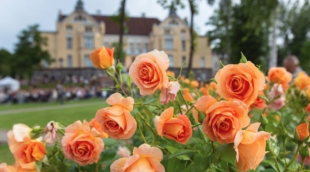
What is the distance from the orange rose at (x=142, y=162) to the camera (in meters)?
0.80

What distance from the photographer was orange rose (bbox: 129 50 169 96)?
36.7 inches

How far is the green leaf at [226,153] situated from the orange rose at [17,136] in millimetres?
605

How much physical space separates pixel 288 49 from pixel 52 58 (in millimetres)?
28939

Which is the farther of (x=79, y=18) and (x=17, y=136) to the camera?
(x=79, y=18)

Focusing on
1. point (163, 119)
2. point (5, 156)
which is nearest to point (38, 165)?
point (163, 119)

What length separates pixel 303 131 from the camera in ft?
3.00

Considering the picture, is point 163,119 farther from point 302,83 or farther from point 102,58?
point 302,83

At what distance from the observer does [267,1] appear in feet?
35.8

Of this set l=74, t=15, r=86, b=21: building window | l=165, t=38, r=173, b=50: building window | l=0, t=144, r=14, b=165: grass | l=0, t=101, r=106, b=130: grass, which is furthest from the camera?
l=165, t=38, r=173, b=50: building window

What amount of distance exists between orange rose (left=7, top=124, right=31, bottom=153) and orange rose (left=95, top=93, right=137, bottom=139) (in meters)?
0.33

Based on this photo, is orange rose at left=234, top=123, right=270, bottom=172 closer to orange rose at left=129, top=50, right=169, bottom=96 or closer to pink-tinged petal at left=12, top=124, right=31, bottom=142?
orange rose at left=129, top=50, right=169, bottom=96

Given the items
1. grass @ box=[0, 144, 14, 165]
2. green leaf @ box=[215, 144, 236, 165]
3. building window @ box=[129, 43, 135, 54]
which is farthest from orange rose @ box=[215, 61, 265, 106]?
building window @ box=[129, 43, 135, 54]

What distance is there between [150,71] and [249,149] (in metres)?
0.32

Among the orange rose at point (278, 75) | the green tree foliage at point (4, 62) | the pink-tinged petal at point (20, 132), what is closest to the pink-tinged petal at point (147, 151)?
the pink-tinged petal at point (20, 132)
